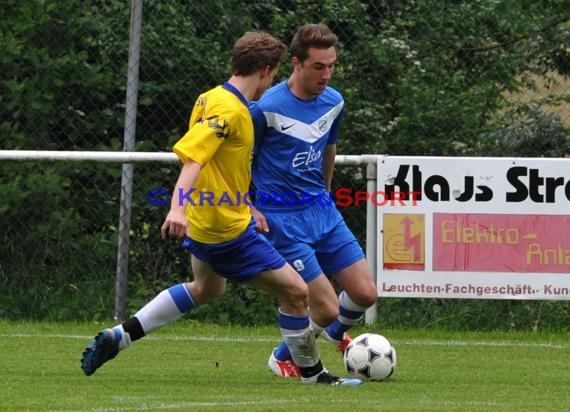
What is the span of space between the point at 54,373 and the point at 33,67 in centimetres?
414

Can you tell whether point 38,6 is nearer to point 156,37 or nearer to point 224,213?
point 156,37

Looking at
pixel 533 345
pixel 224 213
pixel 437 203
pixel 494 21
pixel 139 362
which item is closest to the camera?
pixel 224 213

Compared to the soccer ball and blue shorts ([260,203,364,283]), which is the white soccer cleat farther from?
blue shorts ([260,203,364,283])

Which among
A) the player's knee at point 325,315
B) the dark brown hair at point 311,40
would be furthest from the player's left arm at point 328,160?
the player's knee at point 325,315

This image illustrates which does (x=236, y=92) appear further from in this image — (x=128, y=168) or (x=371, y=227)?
(x=128, y=168)

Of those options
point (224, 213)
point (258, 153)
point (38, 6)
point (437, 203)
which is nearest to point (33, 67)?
point (38, 6)

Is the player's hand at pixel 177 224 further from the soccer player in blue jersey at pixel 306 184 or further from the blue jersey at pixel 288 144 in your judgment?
the blue jersey at pixel 288 144

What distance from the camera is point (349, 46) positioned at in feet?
36.5

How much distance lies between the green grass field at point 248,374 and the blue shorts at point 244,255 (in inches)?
22.6

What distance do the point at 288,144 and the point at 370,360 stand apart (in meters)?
1.20

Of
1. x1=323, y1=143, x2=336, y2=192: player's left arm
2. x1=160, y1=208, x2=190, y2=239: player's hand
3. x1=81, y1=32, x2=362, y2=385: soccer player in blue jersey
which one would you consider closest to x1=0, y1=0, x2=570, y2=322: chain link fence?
x1=323, y1=143, x2=336, y2=192: player's left arm

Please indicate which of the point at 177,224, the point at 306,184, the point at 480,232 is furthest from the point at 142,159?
the point at 177,224

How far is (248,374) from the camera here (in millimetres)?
7680

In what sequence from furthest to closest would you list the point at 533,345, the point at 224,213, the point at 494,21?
the point at 494,21 < the point at 533,345 < the point at 224,213
